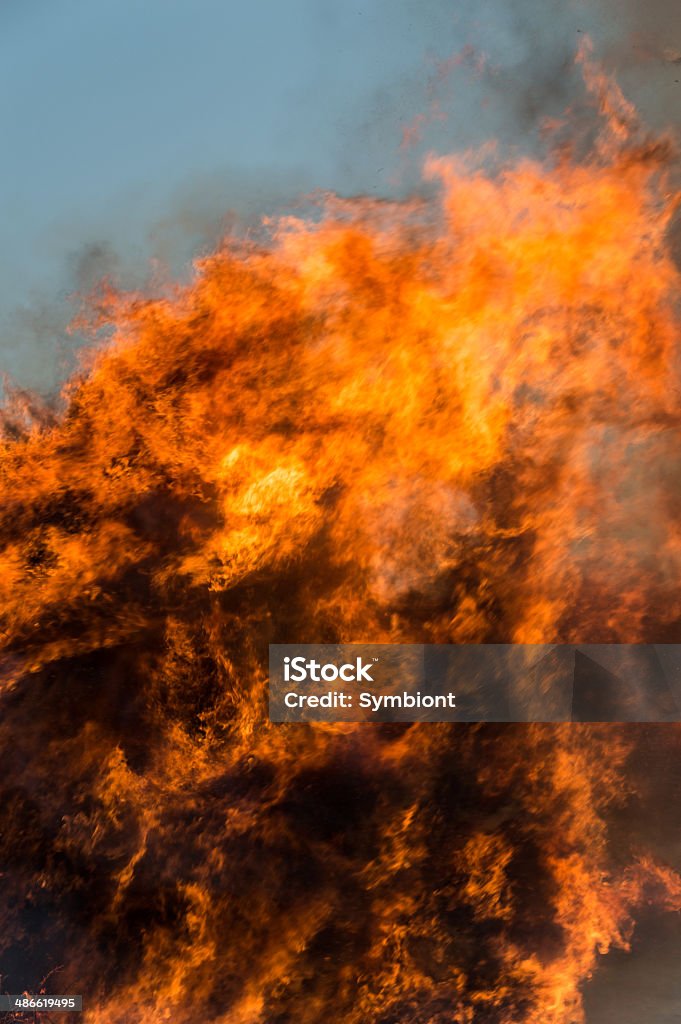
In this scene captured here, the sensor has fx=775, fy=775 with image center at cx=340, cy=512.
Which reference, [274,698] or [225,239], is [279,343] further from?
[274,698]

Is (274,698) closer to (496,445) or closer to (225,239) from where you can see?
(496,445)

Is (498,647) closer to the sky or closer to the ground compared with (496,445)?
closer to the ground

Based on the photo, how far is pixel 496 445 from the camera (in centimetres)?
235

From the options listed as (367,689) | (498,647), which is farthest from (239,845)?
(498,647)

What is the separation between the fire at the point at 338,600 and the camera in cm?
231

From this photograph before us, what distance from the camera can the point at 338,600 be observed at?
2.36 meters

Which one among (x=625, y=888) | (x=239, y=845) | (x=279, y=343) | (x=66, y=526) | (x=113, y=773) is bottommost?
(x=625, y=888)

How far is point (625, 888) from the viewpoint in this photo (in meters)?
2.41

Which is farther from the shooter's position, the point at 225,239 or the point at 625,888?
the point at 625,888

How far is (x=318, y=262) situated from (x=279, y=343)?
262 mm

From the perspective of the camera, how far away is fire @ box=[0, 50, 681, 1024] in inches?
91.0

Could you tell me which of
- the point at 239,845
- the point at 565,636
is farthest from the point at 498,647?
the point at 239,845

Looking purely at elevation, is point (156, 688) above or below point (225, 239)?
below

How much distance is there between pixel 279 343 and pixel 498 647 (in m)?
1.14
